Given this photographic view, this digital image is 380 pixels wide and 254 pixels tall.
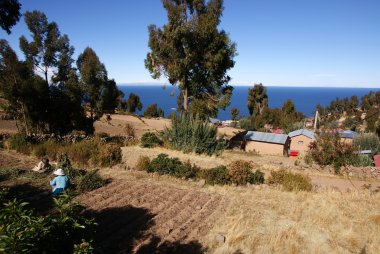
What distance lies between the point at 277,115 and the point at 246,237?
164ft

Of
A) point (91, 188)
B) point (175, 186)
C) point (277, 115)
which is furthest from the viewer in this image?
point (277, 115)

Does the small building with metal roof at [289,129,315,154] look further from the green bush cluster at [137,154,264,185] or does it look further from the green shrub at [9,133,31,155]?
the green shrub at [9,133,31,155]

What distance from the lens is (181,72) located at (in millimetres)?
21516

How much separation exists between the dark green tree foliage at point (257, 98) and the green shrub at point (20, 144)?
169 ft

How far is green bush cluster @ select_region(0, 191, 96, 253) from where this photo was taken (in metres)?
3.19

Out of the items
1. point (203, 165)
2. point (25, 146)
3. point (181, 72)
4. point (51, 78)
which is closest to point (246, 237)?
point (203, 165)

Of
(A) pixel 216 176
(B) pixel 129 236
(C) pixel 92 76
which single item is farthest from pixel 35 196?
(C) pixel 92 76

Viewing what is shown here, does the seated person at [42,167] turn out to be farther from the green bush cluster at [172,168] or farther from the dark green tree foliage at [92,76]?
the dark green tree foliage at [92,76]

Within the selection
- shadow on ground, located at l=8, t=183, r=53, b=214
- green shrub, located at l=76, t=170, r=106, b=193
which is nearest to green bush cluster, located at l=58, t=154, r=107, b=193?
green shrub, located at l=76, t=170, r=106, b=193

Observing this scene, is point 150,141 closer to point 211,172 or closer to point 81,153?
point 81,153

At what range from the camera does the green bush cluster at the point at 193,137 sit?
1794 centimetres

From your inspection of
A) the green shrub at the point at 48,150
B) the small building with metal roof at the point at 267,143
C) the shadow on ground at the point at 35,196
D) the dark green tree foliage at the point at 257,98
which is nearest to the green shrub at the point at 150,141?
the green shrub at the point at 48,150

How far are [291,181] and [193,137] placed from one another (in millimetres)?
7333

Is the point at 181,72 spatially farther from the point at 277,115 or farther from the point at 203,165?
the point at 277,115
